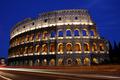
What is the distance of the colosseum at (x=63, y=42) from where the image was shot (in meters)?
64.2

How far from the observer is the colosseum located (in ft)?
211

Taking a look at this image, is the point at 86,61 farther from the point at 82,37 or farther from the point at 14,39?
the point at 14,39

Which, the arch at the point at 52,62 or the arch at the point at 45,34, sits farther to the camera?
the arch at the point at 45,34

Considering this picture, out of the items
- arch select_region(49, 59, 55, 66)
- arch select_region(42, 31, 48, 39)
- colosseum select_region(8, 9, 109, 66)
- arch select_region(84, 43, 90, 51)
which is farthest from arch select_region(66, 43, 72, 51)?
arch select_region(42, 31, 48, 39)

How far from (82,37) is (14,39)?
3007cm

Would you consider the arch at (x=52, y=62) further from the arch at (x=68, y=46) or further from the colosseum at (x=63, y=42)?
the arch at (x=68, y=46)

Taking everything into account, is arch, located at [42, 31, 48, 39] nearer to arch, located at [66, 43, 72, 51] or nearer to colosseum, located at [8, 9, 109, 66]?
colosseum, located at [8, 9, 109, 66]

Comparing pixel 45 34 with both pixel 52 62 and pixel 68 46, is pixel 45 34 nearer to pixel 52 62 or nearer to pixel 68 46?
pixel 68 46

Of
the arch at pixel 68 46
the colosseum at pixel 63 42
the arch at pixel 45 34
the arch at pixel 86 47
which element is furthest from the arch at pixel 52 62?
the arch at pixel 86 47

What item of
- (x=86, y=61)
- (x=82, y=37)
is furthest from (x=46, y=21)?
(x=86, y=61)

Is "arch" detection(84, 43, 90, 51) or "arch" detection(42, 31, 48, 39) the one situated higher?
"arch" detection(42, 31, 48, 39)

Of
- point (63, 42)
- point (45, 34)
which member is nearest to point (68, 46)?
point (63, 42)

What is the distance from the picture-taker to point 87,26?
6644cm

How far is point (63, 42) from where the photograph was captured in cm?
6456
